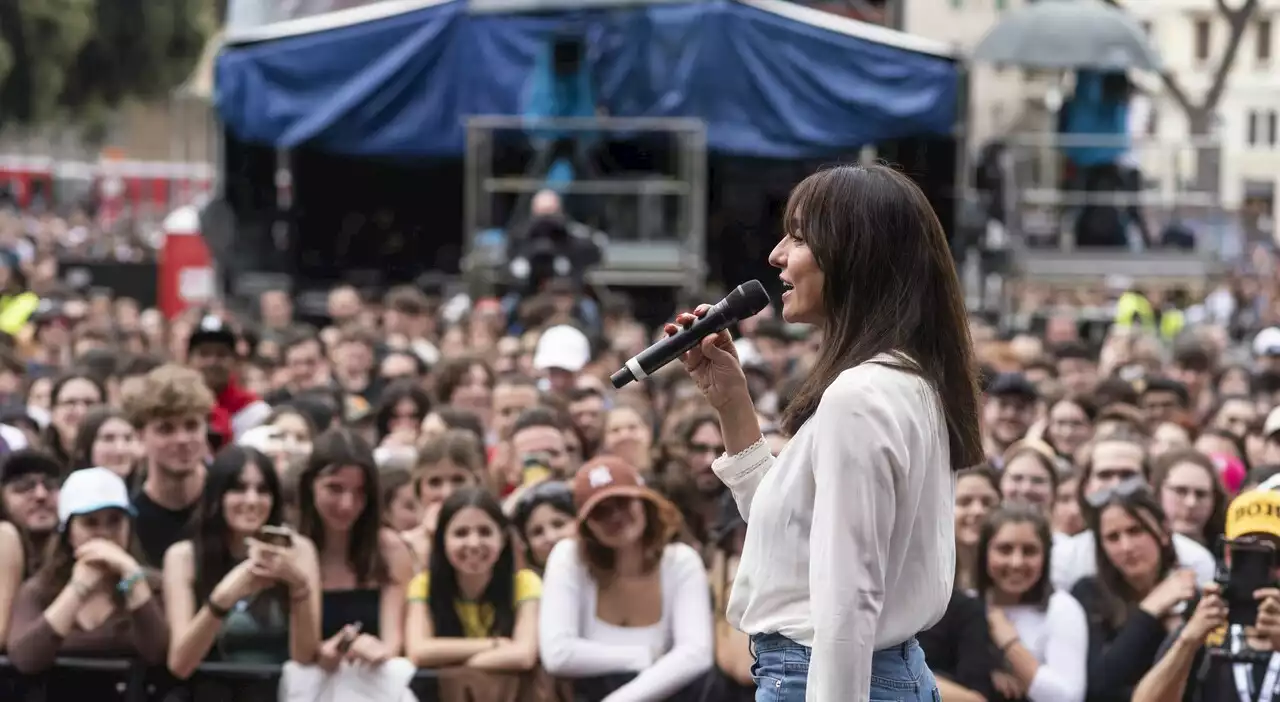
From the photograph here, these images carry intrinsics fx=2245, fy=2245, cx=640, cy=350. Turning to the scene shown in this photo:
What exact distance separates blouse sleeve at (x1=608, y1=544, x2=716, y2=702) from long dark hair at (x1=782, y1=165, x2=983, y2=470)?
3.33 metres

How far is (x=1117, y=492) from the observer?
7.48 metres

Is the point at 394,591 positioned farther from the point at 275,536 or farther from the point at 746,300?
the point at 746,300

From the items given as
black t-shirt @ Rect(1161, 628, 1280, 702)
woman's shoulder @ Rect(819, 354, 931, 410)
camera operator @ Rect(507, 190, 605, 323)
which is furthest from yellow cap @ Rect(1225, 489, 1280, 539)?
camera operator @ Rect(507, 190, 605, 323)

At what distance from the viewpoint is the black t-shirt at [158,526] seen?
293 inches

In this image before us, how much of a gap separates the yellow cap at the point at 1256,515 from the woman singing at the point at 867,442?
2426mm

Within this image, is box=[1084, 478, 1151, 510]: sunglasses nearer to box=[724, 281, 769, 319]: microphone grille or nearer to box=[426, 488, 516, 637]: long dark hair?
box=[426, 488, 516, 637]: long dark hair

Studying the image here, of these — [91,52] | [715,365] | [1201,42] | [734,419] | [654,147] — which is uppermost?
[1201,42]

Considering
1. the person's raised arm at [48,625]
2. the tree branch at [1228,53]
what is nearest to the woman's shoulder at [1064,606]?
the person's raised arm at [48,625]

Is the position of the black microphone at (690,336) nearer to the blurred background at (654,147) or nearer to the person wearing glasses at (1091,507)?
the person wearing glasses at (1091,507)

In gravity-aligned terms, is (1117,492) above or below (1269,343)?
below

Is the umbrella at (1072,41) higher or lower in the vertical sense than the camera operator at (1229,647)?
higher

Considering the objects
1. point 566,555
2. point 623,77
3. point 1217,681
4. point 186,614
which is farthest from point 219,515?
point 623,77

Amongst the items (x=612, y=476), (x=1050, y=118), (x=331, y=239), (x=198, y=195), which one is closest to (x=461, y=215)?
(x=331, y=239)

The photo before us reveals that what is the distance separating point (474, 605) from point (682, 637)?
27.7 inches
